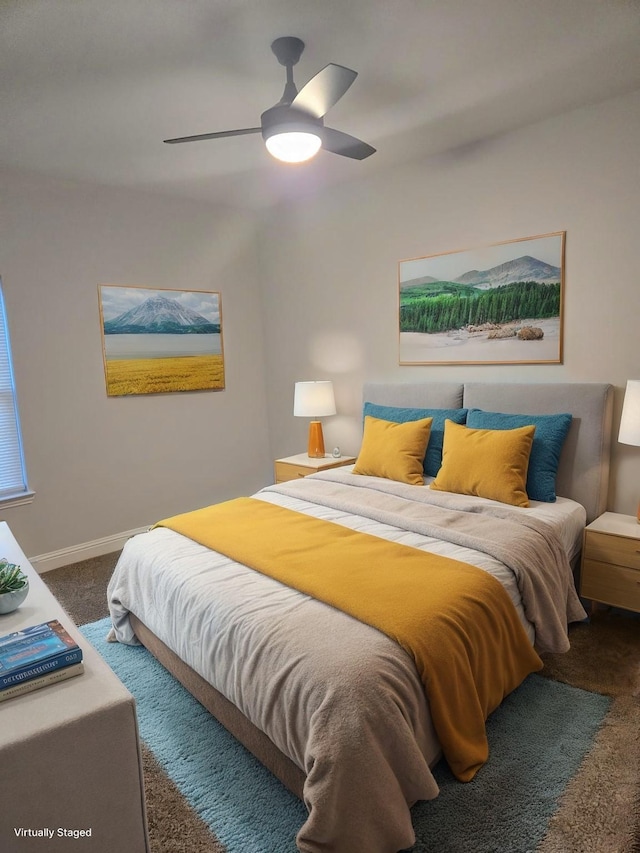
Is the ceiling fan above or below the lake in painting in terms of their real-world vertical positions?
above

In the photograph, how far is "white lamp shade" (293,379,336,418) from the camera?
403cm

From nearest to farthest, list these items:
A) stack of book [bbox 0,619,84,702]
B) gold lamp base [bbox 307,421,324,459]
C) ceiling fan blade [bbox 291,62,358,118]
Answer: stack of book [bbox 0,619,84,702]
ceiling fan blade [bbox 291,62,358,118]
gold lamp base [bbox 307,421,324,459]

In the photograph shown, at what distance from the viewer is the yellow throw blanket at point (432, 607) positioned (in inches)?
62.6

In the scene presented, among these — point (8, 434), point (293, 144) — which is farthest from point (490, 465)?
point (8, 434)

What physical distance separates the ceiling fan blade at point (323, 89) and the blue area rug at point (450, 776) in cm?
245

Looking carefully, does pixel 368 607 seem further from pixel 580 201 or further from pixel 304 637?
pixel 580 201

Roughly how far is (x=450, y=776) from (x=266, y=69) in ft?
9.58

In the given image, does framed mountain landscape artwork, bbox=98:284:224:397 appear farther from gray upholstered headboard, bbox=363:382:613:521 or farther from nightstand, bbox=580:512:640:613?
nightstand, bbox=580:512:640:613

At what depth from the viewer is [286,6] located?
6.27 ft

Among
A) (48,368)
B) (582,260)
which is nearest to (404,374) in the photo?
(582,260)

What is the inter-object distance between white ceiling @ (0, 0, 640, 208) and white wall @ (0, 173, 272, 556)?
47 cm

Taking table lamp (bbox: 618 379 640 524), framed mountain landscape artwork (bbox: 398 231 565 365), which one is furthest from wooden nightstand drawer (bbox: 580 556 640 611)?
framed mountain landscape artwork (bbox: 398 231 565 365)

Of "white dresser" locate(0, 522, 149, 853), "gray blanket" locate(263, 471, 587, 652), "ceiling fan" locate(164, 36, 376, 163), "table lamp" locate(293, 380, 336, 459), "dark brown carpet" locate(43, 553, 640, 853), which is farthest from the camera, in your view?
"table lamp" locate(293, 380, 336, 459)

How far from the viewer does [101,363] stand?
3834 millimetres
